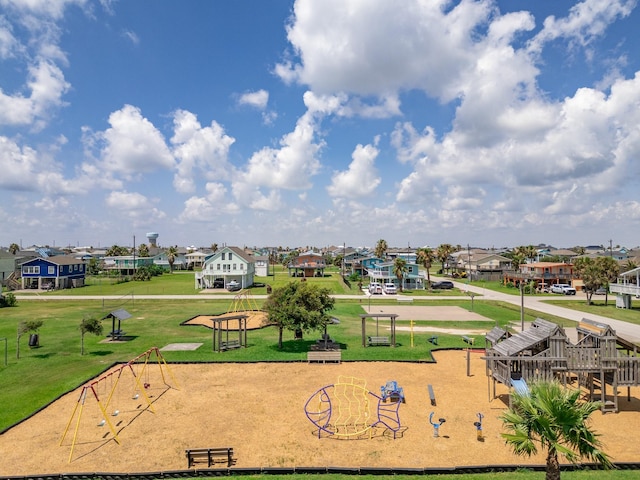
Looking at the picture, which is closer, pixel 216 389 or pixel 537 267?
pixel 216 389

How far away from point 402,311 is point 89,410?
3838 cm

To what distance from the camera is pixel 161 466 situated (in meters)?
13.9

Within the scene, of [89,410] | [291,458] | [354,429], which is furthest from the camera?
[89,410]

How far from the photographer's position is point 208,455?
543 inches

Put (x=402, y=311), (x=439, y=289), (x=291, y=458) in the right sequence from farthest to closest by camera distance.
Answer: (x=439, y=289) < (x=402, y=311) < (x=291, y=458)

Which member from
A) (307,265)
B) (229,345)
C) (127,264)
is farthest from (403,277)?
(127,264)

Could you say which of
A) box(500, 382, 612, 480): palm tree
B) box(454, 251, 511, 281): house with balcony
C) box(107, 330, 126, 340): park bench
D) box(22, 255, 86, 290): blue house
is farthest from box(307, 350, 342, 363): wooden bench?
box(454, 251, 511, 281): house with balcony

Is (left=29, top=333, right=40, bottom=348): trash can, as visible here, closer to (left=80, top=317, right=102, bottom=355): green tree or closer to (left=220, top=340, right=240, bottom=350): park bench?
(left=80, top=317, right=102, bottom=355): green tree

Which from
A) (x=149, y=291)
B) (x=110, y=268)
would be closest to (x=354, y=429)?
(x=149, y=291)

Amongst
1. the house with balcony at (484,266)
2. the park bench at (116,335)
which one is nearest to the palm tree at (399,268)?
the house with balcony at (484,266)

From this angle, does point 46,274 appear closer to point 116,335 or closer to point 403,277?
point 116,335

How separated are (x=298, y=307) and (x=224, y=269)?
52133 mm

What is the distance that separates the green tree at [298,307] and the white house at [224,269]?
4882 cm

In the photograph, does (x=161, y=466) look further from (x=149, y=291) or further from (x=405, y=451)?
(x=149, y=291)
